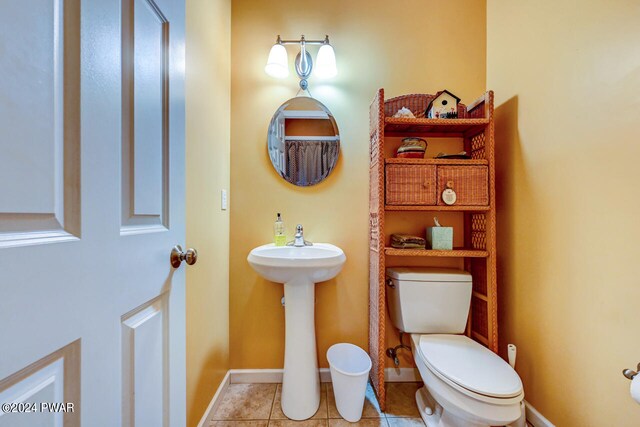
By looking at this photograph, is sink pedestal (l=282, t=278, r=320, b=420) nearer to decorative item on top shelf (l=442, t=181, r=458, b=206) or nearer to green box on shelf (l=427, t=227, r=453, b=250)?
green box on shelf (l=427, t=227, r=453, b=250)

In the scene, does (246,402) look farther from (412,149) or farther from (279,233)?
(412,149)

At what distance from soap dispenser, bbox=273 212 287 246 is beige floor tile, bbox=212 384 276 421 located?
883mm

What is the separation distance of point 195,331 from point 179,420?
15.9 inches

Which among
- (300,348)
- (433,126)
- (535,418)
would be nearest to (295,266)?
(300,348)

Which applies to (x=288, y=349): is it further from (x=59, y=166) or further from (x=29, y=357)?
(x=59, y=166)

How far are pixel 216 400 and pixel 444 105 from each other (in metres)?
2.09

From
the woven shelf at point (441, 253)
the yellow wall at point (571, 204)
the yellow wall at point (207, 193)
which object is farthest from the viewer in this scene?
the woven shelf at point (441, 253)

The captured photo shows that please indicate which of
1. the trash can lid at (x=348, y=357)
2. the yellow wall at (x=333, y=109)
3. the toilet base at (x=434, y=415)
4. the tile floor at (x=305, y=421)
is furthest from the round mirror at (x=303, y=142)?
the toilet base at (x=434, y=415)

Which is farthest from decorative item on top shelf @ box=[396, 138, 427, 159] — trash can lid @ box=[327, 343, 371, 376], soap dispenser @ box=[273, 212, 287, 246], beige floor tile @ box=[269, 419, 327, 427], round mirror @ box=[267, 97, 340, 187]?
beige floor tile @ box=[269, 419, 327, 427]

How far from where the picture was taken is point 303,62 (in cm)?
154

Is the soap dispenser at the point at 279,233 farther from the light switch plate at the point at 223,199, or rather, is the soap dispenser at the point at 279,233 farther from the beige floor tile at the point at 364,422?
the beige floor tile at the point at 364,422

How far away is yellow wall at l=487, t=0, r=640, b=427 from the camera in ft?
2.88

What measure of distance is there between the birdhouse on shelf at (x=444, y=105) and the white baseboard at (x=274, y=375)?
1.58 meters

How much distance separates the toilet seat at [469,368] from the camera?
0.94 metres
